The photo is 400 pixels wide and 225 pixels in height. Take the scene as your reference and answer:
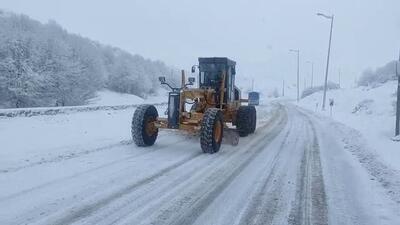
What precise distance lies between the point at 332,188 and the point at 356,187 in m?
0.48

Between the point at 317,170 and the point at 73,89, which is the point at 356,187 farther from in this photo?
the point at 73,89

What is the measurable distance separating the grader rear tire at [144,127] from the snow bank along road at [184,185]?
352 mm

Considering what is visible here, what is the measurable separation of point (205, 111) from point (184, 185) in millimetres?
5335

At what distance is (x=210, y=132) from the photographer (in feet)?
42.6

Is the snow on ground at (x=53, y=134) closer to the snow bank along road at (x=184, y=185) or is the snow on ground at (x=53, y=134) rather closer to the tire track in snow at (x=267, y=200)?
the snow bank along road at (x=184, y=185)

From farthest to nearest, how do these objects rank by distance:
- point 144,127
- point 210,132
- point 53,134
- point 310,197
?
1. point 53,134
2. point 144,127
3. point 210,132
4. point 310,197

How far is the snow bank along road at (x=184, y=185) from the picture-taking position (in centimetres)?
712

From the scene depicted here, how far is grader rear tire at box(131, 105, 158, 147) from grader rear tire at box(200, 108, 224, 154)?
1.91 metres

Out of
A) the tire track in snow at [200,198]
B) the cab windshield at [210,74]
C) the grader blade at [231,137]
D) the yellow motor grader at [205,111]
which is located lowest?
the tire track in snow at [200,198]

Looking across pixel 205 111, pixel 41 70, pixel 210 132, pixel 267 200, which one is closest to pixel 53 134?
pixel 205 111

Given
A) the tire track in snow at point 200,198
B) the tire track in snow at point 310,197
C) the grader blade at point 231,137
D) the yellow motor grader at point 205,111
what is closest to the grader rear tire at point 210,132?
the yellow motor grader at point 205,111

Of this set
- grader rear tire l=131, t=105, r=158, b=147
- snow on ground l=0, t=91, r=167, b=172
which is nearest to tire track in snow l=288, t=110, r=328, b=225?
grader rear tire l=131, t=105, r=158, b=147

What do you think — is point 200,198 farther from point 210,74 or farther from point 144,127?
point 210,74

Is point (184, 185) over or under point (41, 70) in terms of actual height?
under
